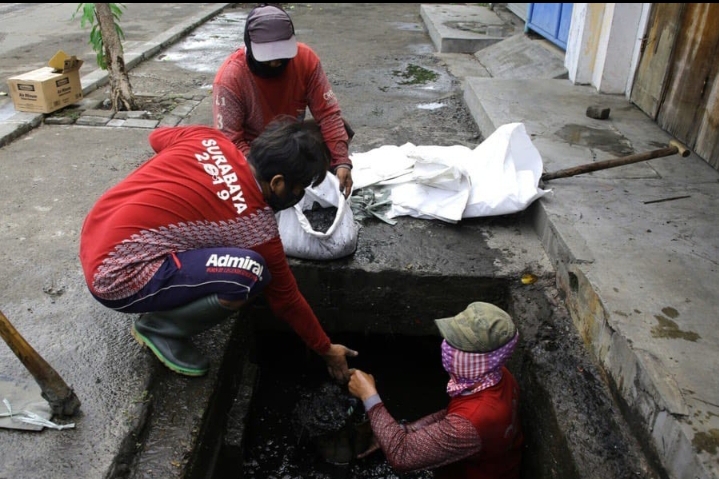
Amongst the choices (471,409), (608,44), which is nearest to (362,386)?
(471,409)

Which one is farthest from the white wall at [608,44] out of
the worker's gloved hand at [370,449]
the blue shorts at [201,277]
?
the blue shorts at [201,277]

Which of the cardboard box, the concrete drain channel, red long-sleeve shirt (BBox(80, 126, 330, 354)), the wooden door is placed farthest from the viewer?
the cardboard box

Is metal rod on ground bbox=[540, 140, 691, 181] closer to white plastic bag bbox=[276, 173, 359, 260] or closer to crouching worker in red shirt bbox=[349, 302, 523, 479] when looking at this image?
white plastic bag bbox=[276, 173, 359, 260]

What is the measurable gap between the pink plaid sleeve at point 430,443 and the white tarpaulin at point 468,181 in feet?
4.74

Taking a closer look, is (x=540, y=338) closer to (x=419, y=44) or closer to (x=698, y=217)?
(x=698, y=217)

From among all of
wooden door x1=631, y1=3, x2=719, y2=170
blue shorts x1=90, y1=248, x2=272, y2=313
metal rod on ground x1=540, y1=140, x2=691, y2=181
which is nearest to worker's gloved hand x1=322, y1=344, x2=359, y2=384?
blue shorts x1=90, y1=248, x2=272, y2=313

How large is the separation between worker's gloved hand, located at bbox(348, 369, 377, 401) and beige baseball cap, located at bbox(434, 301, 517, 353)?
494 mm

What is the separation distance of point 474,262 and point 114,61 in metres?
4.14

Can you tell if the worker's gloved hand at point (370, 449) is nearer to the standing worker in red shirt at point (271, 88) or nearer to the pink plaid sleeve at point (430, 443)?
the pink plaid sleeve at point (430, 443)

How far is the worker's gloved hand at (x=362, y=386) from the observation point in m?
2.67

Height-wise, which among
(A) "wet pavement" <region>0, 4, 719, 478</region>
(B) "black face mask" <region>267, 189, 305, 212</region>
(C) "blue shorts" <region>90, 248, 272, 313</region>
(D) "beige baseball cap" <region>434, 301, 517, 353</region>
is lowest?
(A) "wet pavement" <region>0, 4, 719, 478</region>

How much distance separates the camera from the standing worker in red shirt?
10.1 ft

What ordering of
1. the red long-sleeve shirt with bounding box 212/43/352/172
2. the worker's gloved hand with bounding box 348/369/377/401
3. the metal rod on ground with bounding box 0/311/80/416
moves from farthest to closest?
the red long-sleeve shirt with bounding box 212/43/352/172 → the worker's gloved hand with bounding box 348/369/377/401 → the metal rod on ground with bounding box 0/311/80/416

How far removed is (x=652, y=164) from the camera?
3998 millimetres
